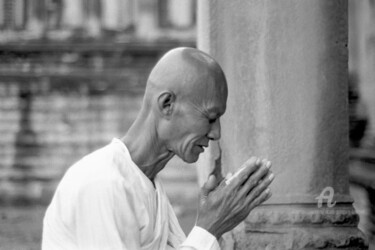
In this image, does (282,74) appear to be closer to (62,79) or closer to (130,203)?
(130,203)

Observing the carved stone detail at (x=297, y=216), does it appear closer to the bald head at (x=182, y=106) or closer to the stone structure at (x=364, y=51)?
the bald head at (x=182, y=106)

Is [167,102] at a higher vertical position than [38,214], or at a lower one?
higher

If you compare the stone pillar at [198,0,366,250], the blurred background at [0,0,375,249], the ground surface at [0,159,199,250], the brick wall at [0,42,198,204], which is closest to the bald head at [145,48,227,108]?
the stone pillar at [198,0,366,250]

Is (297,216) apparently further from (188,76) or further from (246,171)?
(188,76)

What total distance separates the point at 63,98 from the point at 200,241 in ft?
55.0

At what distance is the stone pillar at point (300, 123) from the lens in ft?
14.4

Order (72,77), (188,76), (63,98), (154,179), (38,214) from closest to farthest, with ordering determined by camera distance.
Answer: (188,76) < (154,179) < (38,214) < (72,77) < (63,98)

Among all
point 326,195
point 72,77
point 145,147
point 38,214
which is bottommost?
point 38,214

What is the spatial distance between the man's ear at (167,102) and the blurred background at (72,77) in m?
15.8

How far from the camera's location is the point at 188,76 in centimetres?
298

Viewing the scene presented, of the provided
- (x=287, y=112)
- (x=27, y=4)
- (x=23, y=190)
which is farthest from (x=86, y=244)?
(x=27, y=4)

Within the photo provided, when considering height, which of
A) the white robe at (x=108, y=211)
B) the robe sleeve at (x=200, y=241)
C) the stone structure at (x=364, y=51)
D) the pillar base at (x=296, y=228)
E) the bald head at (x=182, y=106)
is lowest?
the stone structure at (x=364, y=51)

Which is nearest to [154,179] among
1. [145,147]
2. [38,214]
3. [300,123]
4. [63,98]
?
[145,147]

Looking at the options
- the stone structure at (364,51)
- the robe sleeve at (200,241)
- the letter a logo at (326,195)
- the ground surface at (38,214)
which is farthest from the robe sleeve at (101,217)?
the stone structure at (364,51)
